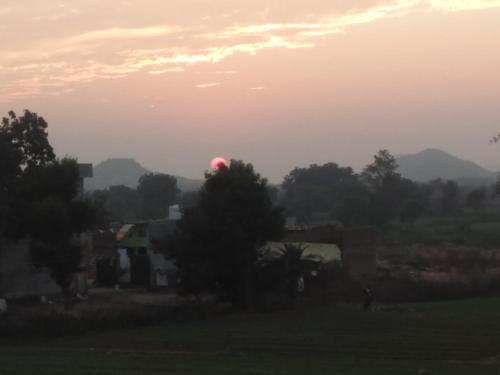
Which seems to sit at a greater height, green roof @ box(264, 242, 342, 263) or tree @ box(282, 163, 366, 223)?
tree @ box(282, 163, 366, 223)

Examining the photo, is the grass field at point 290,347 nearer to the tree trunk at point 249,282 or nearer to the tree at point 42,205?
the tree trunk at point 249,282

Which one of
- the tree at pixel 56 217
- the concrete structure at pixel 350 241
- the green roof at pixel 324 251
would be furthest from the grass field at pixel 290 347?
the concrete structure at pixel 350 241

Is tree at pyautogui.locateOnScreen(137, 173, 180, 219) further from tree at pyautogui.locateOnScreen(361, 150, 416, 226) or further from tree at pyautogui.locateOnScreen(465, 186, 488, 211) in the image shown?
tree at pyautogui.locateOnScreen(465, 186, 488, 211)

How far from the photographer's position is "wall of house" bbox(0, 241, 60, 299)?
4762 centimetres

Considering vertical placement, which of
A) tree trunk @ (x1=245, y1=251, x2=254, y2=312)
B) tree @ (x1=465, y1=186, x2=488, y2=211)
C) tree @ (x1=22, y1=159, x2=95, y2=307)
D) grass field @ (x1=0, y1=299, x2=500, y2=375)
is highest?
tree @ (x1=465, y1=186, x2=488, y2=211)

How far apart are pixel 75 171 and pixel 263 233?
10.2 m

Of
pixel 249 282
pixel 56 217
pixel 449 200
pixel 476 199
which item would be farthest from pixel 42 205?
pixel 476 199

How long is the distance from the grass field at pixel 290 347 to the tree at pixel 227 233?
8.22ft

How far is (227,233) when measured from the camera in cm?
4372

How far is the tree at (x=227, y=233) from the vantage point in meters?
43.8

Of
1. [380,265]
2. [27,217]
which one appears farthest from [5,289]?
[380,265]

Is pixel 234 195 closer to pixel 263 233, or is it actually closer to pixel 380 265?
pixel 263 233

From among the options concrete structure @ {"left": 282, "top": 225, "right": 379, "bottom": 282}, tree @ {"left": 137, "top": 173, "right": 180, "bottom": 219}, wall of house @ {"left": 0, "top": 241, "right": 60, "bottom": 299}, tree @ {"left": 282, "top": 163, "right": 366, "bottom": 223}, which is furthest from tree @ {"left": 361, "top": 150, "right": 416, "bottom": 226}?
wall of house @ {"left": 0, "top": 241, "right": 60, "bottom": 299}

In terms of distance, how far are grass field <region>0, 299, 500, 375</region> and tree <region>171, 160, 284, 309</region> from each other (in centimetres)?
251
